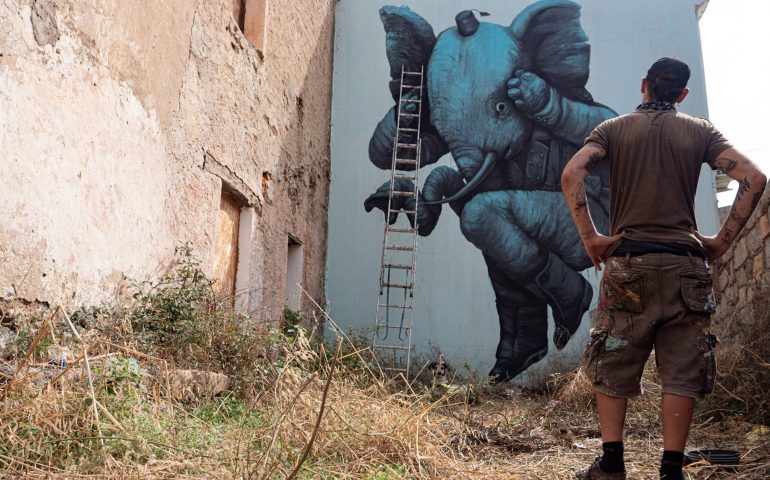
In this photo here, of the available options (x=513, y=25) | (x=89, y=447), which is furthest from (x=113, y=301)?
(x=513, y=25)

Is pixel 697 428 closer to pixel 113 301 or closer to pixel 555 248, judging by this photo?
pixel 113 301

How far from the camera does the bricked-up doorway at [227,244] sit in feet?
19.0

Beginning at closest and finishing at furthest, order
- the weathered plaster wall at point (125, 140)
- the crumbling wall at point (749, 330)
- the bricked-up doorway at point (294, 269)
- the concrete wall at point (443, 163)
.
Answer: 1. the weathered plaster wall at point (125, 140)
2. the crumbling wall at point (749, 330)
3. the bricked-up doorway at point (294, 269)
4. the concrete wall at point (443, 163)

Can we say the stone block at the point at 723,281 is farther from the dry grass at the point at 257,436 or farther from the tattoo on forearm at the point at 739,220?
the tattoo on forearm at the point at 739,220

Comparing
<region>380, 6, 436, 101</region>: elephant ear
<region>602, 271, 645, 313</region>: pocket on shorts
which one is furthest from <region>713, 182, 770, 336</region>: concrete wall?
<region>380, 6, 436, 101</region>: elephant ear

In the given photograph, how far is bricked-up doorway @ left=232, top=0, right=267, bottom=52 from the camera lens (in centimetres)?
668

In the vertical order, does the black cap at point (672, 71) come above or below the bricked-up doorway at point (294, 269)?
above

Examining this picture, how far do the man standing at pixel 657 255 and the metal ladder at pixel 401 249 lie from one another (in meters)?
6.60

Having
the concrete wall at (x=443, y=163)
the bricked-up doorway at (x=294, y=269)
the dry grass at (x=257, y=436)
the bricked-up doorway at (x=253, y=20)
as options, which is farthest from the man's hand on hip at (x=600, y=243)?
the concrete wall at (x=443, y=163)

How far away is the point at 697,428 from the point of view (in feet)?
12.6

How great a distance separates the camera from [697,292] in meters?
2.32

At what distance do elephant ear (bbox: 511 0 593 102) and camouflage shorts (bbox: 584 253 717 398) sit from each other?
857cm

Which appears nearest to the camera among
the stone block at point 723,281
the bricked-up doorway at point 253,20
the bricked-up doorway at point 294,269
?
the stone block at point 723,281

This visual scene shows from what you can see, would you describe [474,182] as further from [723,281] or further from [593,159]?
[593,159]
